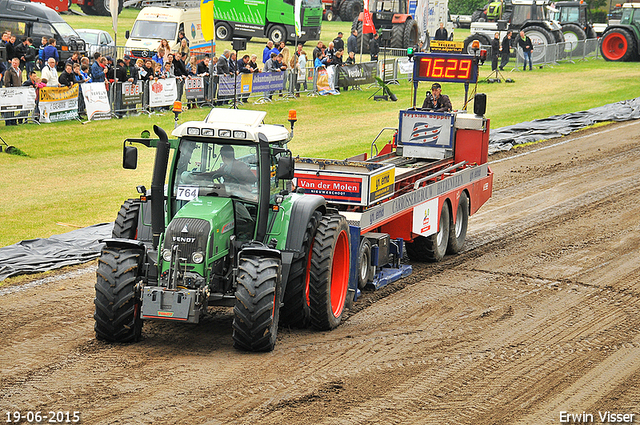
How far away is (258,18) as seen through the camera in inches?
1644

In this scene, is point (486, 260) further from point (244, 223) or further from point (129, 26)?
point (129, 26)

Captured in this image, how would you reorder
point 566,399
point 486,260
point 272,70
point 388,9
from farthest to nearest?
point 388,9 → point 272,70 → point 486,260 → point 566,399

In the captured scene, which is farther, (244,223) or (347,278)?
(347,278)

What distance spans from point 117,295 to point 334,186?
3772 millimetres

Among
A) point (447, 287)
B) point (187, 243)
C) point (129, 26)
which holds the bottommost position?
point (447, 287)

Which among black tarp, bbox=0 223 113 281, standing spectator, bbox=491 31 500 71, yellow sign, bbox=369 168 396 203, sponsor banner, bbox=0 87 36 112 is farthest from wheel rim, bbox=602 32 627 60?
black tarp, bbox=0 223 113 281

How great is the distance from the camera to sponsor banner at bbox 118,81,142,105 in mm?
23344

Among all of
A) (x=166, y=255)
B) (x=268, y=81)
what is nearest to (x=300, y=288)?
(x=166, y=255)

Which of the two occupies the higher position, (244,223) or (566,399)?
(244,223)

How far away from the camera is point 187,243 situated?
7.86 metres

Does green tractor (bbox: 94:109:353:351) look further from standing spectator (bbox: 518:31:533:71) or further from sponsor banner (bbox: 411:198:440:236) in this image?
standing spectator (bbox: 518:31:533:71)

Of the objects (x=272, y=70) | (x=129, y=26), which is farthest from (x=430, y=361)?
(x=129, y=26)

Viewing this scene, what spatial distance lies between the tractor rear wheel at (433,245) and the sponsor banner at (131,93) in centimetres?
1279

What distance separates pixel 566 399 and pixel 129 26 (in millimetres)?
42693
